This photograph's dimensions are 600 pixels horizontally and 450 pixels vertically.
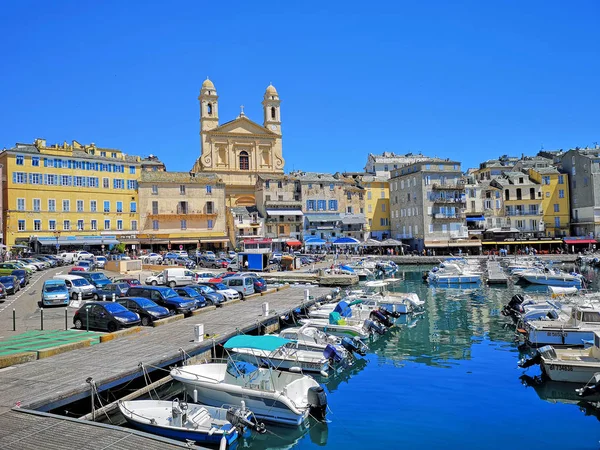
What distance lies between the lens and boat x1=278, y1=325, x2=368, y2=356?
21.9 metres

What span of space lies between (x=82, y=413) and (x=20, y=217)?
193 feet

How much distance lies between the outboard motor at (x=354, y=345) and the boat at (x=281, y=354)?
160 centimetres

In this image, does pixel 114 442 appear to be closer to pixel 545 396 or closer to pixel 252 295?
pixel 545 396

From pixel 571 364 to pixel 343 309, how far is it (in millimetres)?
13188

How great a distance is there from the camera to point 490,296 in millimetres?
43344

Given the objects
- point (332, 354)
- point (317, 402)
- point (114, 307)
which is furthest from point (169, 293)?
point (317, 402)

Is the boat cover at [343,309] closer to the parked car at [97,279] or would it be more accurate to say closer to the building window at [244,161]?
the parked car at [97,279]

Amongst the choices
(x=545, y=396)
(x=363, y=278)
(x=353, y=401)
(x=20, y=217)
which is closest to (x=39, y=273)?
(x=20, y=217)

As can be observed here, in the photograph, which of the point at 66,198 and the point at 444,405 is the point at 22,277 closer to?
the point at 66,198

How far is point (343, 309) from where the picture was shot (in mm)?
29594

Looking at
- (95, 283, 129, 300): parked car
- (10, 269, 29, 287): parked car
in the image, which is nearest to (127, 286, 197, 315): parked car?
(95, 283, 129, 300): parked car

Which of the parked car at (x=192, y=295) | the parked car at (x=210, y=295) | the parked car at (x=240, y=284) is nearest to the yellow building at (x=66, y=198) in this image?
the parked car at (x=240, y=284)

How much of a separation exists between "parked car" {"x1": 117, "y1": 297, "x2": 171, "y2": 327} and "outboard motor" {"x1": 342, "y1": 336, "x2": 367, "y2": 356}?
9.03 metres

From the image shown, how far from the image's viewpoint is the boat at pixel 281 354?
691 inches
